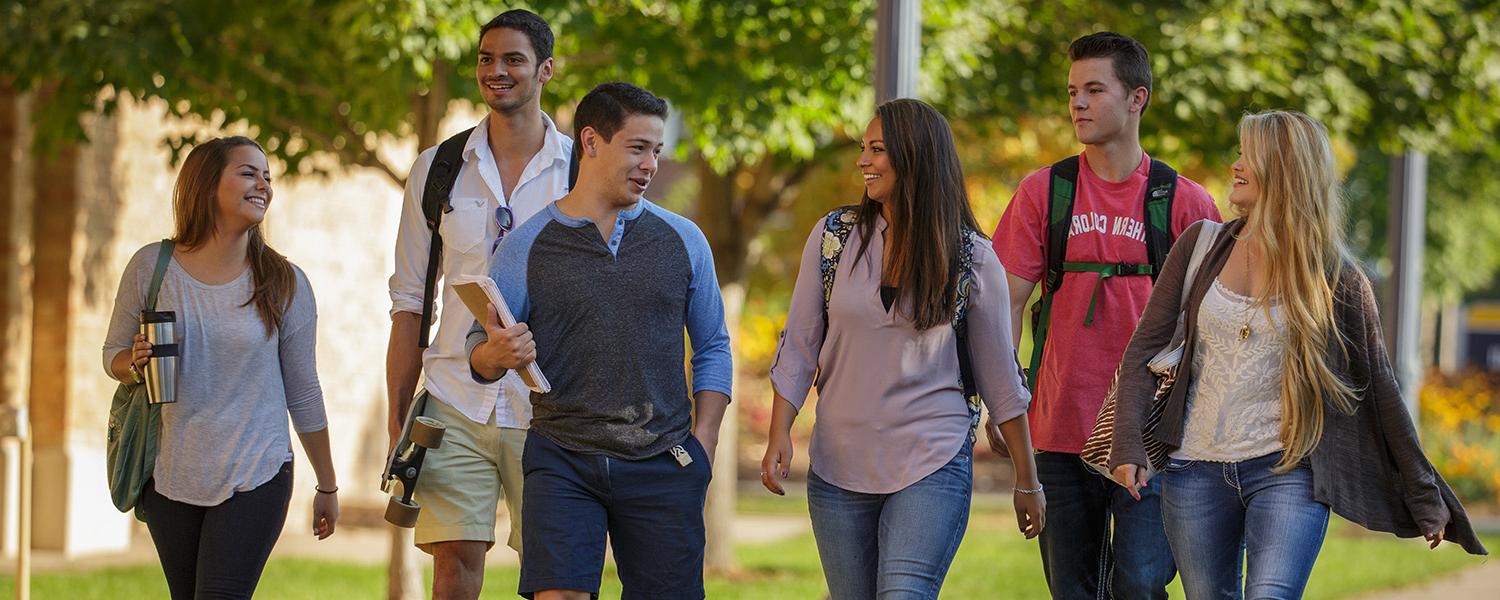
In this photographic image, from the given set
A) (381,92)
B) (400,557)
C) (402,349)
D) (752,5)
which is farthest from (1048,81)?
(402,349)

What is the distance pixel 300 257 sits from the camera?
15438 millimetres

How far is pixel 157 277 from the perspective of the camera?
5160 millimetres

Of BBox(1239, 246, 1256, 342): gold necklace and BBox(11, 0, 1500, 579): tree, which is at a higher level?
BBox(11, 0, 1500, 579): tree

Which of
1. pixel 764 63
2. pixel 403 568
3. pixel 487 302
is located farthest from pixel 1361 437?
pixel 403 568

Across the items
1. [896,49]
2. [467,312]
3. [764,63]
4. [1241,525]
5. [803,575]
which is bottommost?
[803,575]

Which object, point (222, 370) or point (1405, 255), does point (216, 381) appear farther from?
point (1405, 255)

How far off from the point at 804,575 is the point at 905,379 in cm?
805

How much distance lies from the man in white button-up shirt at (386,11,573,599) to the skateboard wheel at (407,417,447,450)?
0.49 feet

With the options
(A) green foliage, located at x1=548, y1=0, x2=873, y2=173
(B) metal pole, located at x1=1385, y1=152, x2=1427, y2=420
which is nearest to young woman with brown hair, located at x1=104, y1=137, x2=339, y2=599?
(A) green foliage, located at x1=548, y1=0, x2=873, y2=173

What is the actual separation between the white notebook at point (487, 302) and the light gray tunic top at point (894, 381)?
0.81 meters

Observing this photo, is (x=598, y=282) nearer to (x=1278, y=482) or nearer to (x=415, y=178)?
(x=415, y=178)

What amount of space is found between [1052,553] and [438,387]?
188 cm

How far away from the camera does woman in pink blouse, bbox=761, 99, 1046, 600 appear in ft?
15.8

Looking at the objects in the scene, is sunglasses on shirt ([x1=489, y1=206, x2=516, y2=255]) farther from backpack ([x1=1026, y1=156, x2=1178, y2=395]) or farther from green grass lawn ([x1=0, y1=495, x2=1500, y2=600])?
green grass lawn ([x1=0, y1=495, x2=1500, y2=600])
